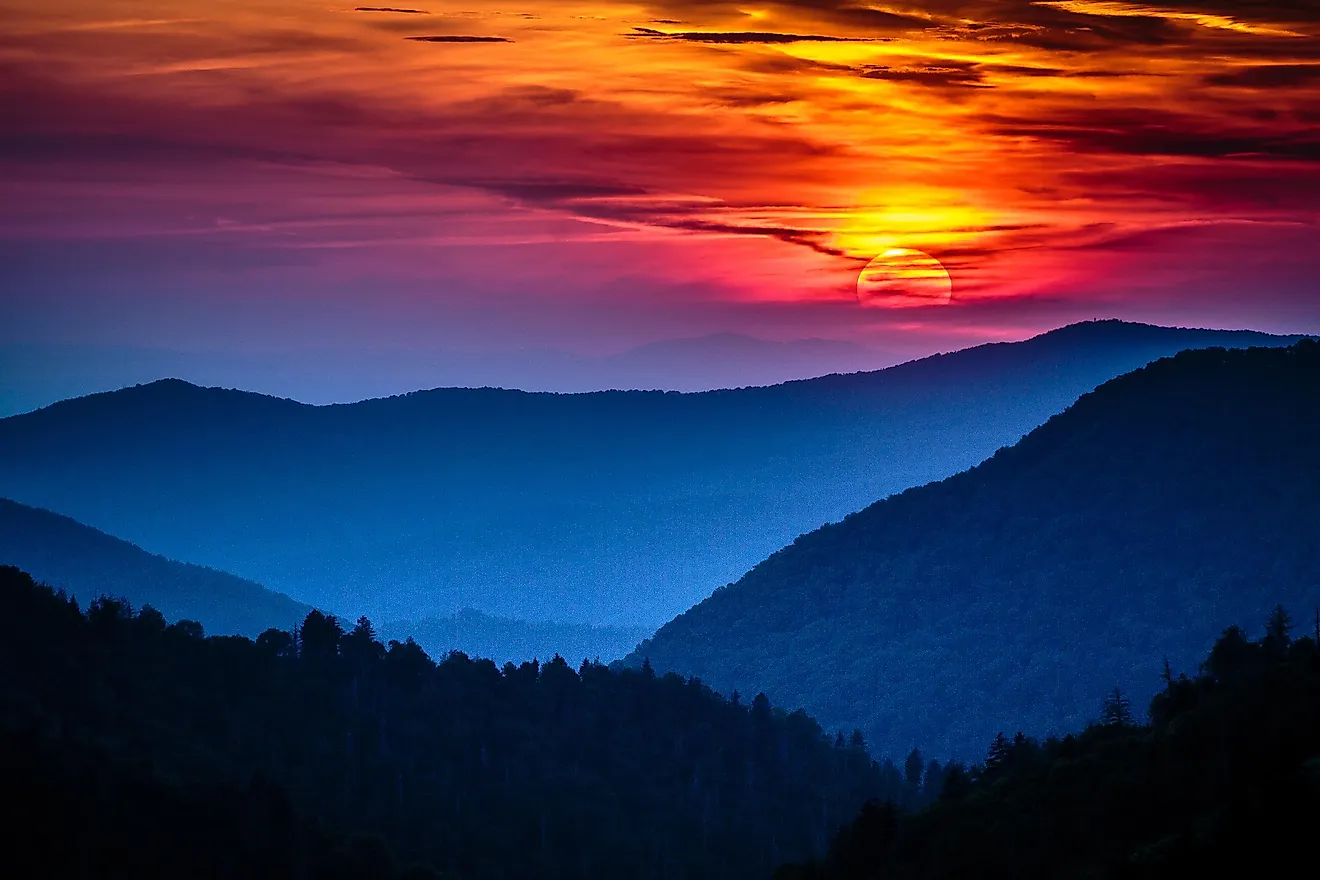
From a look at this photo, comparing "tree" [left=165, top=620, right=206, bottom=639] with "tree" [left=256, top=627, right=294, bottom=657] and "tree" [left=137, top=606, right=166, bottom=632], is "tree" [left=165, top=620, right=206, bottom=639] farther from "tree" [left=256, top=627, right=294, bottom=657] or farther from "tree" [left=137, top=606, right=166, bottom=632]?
"tree" [left=256, top=627, right=294, bottom=657]

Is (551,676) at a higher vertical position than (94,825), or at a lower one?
higher

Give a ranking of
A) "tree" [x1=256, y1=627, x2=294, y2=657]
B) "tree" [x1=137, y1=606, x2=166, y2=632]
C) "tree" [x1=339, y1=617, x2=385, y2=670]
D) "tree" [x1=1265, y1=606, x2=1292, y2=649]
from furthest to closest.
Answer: "tree" [x1=339, y1=617, x2=385, y2=670], "tree" [x1=256, y1=627, x2=294, y2=657], "tree" [x1=137, y1=606, x2=166, y2=632], "tree" [x1=1265, y1=606, x2=1292, y2=649]

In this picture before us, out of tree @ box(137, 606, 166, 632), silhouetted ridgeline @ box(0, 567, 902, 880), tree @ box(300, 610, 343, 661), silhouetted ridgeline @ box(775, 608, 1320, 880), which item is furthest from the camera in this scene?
tree @ box(300, 610, 343, 661)

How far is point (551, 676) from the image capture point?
499 ft

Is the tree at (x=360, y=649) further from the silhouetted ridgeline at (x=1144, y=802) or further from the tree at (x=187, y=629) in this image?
the silhouetted ridgeline at (x=1144, y=802)

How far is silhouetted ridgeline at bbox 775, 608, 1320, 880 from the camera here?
5997cm

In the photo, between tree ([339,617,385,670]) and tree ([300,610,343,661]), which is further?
tree ([339,617,385,670])

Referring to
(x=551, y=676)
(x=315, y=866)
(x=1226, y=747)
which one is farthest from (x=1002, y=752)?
(x=551, y=676)

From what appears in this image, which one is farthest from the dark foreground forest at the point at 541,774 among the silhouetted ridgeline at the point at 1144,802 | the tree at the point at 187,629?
the tree at the point at 187,629

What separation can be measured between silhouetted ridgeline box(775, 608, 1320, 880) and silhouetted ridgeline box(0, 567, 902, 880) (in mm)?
32157

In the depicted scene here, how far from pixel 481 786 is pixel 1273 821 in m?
79.1

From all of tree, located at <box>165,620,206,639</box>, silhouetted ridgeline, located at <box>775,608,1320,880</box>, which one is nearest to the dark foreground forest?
silhouetted ridgeline, located at <box>775,608,1320,880</box>

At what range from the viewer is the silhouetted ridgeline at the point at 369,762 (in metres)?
94.8

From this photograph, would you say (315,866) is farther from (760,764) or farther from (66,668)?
(760,764)
